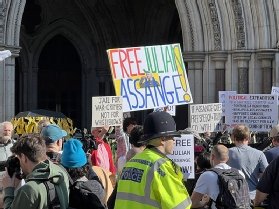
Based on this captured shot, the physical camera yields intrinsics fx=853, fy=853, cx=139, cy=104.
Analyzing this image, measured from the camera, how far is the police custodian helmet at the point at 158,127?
196 inches

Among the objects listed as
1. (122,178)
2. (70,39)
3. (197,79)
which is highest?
(70,39)

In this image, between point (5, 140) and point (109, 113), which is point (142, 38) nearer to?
point (109, 113)

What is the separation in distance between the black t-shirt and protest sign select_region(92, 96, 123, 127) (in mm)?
3801

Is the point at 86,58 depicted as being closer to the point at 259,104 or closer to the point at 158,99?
the point at 259,104

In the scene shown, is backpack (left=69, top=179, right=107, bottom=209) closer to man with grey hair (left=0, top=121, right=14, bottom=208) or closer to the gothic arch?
man with grey hair (left=0, top=121, right=14, bottom=208)

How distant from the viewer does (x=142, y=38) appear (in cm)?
2453

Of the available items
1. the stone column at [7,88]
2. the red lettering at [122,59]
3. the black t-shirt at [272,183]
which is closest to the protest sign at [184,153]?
the black t-shirt at [272,183]

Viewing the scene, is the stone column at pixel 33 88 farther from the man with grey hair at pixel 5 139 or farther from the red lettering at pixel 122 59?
the man with grey hair at pixel 5 139

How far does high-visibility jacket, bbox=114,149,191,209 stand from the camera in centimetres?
480

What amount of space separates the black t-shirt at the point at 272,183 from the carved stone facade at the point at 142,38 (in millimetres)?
10150

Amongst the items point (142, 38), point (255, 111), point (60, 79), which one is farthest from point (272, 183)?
point (142, 38)

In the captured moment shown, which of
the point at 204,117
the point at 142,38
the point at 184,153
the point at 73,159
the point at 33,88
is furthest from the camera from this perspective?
the point at 142,38

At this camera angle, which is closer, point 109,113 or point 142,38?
point 109,113

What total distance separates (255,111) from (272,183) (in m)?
6.52
